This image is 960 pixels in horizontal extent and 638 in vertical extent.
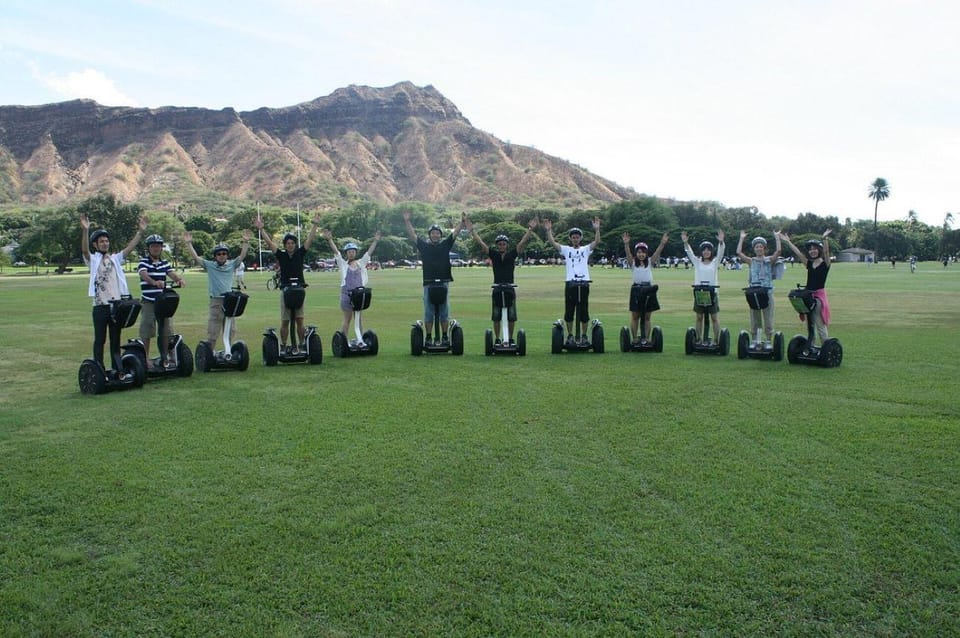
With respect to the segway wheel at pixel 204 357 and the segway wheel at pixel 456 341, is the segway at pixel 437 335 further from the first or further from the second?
the segway wheel at pixel 204 357

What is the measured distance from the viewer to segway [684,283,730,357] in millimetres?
12664

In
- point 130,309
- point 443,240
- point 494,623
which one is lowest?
point 494,623

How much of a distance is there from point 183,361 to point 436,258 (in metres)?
4.62

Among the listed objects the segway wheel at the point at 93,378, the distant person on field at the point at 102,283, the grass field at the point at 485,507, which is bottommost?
the grass field at the point at 485,507

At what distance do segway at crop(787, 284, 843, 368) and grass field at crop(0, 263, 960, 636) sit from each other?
1.06m

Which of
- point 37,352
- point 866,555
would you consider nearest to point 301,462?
point 866,555

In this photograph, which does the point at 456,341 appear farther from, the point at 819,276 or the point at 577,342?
the point at 819,276

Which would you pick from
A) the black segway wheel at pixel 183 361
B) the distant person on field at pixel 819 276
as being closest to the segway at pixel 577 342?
the distant person on field at pixel 819 276

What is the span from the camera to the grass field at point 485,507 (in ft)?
12.9

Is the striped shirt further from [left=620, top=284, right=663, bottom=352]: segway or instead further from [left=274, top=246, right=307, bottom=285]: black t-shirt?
[left=620, top=284, right=663, bottom=352]: segway

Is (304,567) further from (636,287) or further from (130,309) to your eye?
(636,287)

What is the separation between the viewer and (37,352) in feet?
47.1

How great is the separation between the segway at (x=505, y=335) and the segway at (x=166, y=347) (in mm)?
5247

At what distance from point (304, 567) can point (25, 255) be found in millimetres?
102455
